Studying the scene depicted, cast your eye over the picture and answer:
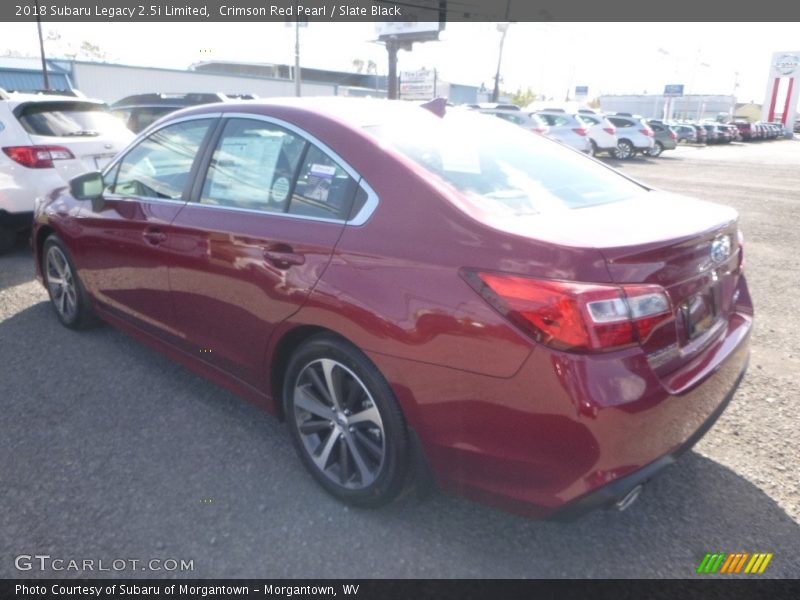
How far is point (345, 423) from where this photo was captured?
2607 millimetres

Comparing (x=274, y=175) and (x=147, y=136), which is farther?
(x=147, y=136)

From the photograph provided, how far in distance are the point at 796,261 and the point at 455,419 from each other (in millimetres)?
6520

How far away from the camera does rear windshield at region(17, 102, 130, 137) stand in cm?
649

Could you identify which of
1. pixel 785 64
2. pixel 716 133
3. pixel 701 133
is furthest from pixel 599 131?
pixel 785 64

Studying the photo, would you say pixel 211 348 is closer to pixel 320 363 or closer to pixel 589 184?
pixel 320 363

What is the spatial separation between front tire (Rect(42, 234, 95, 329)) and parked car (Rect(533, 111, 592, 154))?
17.9m

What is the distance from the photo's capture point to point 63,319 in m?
4.70

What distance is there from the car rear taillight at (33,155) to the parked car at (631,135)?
21870 millimetres

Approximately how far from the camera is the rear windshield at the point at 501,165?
2.50 m

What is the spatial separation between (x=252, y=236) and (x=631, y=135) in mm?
24245

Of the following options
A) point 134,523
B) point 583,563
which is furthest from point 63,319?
point 583,563

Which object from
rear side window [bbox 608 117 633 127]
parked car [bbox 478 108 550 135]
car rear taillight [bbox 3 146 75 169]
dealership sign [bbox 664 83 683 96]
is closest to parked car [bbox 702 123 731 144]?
rear side window [bbox 608 117 633 127]

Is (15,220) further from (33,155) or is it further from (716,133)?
(716,133)

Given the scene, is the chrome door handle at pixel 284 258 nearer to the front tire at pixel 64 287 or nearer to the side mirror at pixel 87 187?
the side mirror at pixel 87 187
